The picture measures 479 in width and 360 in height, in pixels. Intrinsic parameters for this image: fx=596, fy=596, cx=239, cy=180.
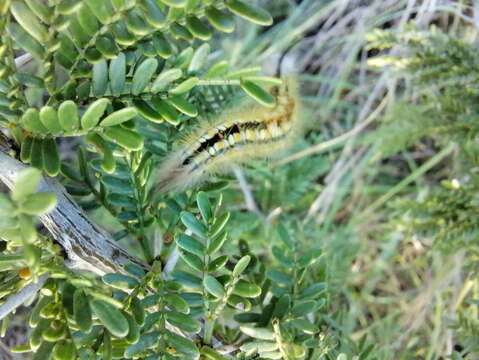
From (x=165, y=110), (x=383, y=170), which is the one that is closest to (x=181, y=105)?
(x=165, y=110)

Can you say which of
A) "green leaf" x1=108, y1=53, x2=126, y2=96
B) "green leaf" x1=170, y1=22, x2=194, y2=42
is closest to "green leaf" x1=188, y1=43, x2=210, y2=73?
"green leaf" x1=170, y1=22, x2=194, y2=42

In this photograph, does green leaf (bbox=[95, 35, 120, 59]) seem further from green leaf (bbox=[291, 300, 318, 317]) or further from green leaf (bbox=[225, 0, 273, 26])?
green leaf (bbox=[291, 300, 318, 317])

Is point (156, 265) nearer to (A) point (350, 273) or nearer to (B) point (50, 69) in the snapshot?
(B) point (50, 69)

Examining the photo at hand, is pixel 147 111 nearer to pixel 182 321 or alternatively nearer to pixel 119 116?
pixel 119 116

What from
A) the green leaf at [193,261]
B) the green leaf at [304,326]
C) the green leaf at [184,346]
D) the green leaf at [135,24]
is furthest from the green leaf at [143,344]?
the green leaf at [135,24]

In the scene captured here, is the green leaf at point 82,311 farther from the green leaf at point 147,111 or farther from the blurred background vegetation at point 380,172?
the blurred background vegetation at point 380,172

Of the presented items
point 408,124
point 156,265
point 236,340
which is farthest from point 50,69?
point 408,124
